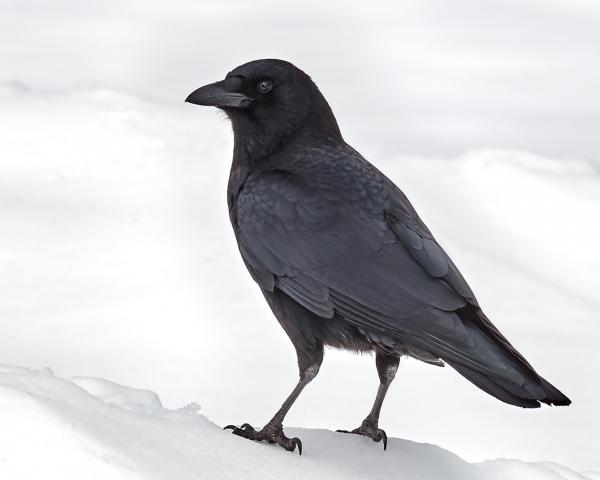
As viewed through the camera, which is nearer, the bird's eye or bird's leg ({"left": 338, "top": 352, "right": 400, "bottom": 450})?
bird's leg ({"left": 338, "top": 352, "right": 400, "bottom": 450})

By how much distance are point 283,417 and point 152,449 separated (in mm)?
1077

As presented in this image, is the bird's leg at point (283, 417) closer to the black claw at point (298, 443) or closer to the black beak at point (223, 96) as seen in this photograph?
the black claw at point (298, 443)

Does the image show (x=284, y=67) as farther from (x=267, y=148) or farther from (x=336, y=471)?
(x=336, y=471)

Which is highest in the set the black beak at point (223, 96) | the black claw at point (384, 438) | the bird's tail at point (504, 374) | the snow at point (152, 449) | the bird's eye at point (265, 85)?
the bird's eye at point (265, 85)

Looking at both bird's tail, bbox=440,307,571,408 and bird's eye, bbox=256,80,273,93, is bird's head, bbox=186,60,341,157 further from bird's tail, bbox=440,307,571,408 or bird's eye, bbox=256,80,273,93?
bird's tail, bbox=440,307,571,408

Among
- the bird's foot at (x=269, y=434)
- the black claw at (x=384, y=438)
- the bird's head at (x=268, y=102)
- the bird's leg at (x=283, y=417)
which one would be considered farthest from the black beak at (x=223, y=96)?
the black claw at (x=384, y=438)

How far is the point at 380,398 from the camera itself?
607cm

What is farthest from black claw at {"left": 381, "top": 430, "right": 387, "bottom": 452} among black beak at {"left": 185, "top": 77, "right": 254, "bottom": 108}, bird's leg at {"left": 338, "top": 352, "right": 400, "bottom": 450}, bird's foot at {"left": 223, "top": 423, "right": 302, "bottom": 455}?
black beak at {"left": 185, "top": 77, "right": 254, "bottom": 108}

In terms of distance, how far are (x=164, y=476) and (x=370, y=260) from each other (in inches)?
64.7

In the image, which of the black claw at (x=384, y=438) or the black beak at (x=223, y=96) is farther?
the black beak at (x=223, y=96)

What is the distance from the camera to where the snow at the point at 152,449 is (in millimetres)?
4344

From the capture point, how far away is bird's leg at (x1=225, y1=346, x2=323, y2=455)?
5.65m

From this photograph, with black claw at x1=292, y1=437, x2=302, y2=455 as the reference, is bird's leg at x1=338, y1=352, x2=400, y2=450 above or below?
above

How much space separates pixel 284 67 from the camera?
6.21 metres
